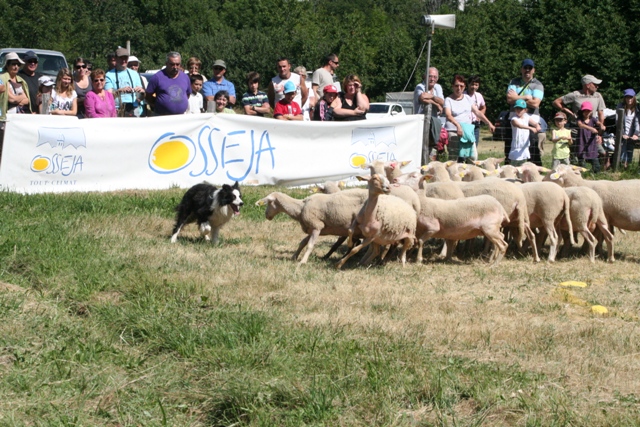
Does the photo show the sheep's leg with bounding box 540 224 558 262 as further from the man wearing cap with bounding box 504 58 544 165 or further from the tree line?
the tree line

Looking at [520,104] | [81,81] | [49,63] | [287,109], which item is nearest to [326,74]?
[287,109]

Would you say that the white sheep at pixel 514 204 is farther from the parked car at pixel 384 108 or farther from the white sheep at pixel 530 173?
the parked car at pixel 384 108

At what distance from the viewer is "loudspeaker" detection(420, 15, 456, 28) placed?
1547 cm

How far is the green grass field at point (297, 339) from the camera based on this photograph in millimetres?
5145

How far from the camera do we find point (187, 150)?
45.6 feet

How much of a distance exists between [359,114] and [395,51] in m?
35.9

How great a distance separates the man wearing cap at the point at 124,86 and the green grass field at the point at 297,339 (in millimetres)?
5378

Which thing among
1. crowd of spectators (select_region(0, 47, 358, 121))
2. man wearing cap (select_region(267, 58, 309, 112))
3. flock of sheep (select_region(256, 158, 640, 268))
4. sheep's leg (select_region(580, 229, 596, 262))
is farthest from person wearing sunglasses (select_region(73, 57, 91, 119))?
sheep's leg (select_region(580, 229, 596, 262))

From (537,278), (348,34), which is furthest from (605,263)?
(348,34)

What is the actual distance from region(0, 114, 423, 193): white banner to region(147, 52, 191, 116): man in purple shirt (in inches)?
18.6

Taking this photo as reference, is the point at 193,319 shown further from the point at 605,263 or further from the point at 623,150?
the point at 623,150

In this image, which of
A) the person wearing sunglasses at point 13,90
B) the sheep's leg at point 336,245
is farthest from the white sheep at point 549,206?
the person wearing sunglasses at point 13,90

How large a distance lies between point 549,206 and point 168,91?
22.1 ft

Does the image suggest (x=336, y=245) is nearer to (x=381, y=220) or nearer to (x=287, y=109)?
(x=381, y=220)
